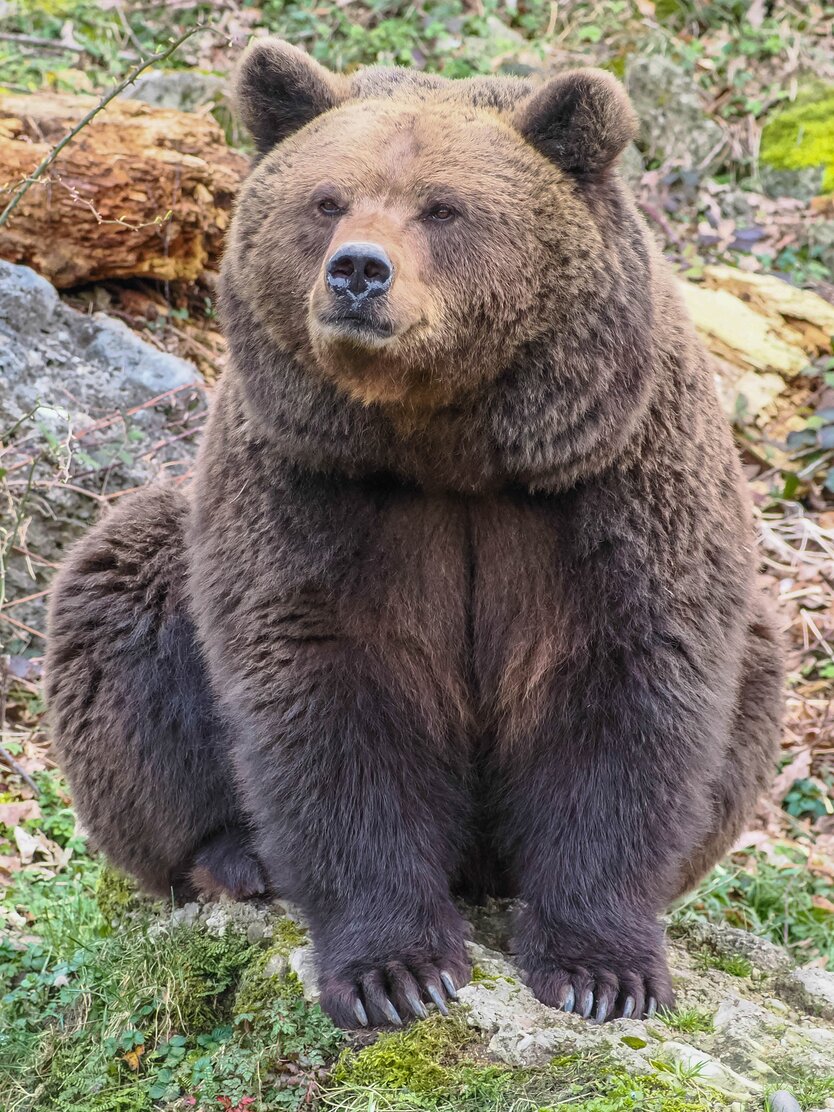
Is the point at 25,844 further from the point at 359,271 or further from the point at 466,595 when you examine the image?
the point at 359,271

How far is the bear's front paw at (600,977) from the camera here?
4.13m

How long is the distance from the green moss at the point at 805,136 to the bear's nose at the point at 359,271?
324 inches

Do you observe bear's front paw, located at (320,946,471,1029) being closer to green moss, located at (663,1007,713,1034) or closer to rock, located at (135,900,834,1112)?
rock, located at (135,900,834,1112)

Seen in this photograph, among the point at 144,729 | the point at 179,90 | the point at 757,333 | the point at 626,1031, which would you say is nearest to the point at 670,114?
the point at 757,333

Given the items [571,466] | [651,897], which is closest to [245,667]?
[571,466]

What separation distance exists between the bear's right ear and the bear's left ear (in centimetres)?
67

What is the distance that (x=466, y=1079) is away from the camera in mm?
3709

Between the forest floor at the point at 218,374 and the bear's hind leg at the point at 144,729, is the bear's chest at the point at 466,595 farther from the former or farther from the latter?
the forest floor at the point at 218,374

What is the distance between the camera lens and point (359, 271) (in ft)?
12.2

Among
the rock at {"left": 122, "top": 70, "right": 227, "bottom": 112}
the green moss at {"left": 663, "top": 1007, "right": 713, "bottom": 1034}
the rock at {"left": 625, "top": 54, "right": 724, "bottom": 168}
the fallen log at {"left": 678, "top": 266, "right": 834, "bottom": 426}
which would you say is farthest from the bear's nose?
the rock at {"left": 625, "top": 54, "right": 724, "bottom": 168}

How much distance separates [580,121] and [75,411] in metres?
4.16

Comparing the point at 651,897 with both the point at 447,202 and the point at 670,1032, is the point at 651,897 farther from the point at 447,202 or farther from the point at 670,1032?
the point at 447,202

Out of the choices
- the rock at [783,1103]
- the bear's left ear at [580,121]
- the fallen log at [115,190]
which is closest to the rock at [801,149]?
the fallen log at [115,190]

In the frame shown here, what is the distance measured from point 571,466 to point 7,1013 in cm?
281
